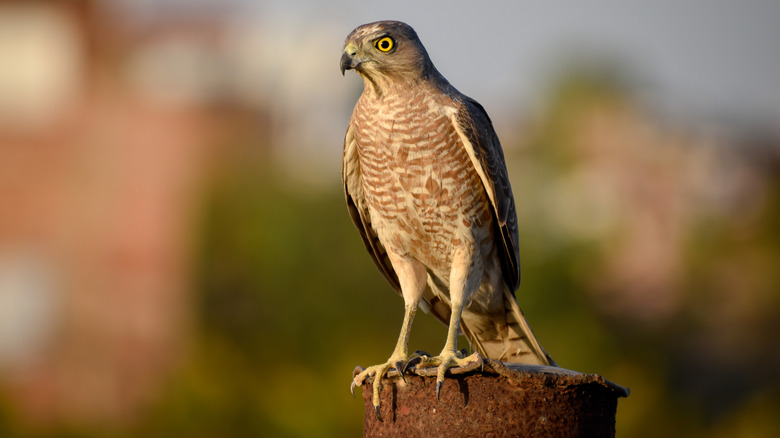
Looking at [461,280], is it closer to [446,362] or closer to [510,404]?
[446,362]

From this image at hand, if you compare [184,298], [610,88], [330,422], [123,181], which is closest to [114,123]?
[123,181]

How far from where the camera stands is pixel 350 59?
5.39 metres

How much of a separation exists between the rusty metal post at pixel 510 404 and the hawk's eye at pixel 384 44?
180 cm

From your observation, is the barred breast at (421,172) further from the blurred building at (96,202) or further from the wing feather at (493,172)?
the blurred building at (96,202)

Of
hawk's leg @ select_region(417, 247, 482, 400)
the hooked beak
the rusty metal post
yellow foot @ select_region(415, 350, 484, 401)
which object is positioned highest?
the hooked beak

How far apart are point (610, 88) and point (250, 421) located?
60.3 ft

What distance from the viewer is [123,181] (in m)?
27.2

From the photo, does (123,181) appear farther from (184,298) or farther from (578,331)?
(578,331)

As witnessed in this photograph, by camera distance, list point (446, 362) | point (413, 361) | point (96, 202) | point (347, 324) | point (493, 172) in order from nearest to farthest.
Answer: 1. point (446, 362)
2. point (413, 361)
3. point (493, 172)
4. point (347, 324)
5. point (96, 202)

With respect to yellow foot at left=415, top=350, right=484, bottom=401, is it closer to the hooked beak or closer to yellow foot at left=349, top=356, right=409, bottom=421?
yellow foot at left=349, top=356, right=409, bottom=421

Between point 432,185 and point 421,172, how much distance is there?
0.30ft

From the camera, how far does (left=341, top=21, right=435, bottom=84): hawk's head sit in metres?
5.42

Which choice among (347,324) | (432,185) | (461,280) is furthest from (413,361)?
(347,324)

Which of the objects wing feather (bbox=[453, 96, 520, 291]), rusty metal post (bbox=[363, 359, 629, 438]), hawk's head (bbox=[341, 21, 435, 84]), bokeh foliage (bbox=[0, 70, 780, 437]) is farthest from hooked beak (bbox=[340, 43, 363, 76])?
bokeh foliage (bbox=[0, 70, 780, 437])
